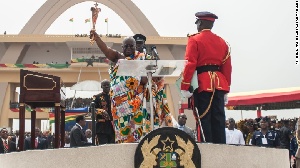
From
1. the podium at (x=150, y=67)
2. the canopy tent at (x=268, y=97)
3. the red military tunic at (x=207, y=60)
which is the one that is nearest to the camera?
the podium at (x=150, y=67)

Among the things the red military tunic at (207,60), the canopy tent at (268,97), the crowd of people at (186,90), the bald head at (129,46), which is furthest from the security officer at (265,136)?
the canopy tent at (268,97)

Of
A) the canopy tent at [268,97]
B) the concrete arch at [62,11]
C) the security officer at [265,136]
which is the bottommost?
the security officer at [265,136]

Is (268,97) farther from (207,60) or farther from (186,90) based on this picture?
(186,90)

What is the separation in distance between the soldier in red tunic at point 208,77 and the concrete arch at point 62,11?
3795 cm

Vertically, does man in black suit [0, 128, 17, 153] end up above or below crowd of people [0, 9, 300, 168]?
below

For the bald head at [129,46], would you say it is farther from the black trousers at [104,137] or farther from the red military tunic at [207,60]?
the black trousers at [104,137]

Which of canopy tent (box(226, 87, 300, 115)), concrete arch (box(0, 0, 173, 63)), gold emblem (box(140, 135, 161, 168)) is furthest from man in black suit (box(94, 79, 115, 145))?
concrete arch (box(0, 0, 173, 63))

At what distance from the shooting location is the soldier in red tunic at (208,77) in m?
5.65

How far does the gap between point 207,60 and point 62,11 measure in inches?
1806

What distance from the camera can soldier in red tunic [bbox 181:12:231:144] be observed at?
565 cm

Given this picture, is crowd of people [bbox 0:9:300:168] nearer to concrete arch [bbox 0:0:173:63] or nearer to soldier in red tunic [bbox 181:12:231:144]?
soldier in red tunic [bbox 181:12:231:144]

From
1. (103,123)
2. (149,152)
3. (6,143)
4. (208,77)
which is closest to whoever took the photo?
(149,152)

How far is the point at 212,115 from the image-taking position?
5.80 m

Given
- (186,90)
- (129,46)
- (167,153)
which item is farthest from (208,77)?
(167,153)
